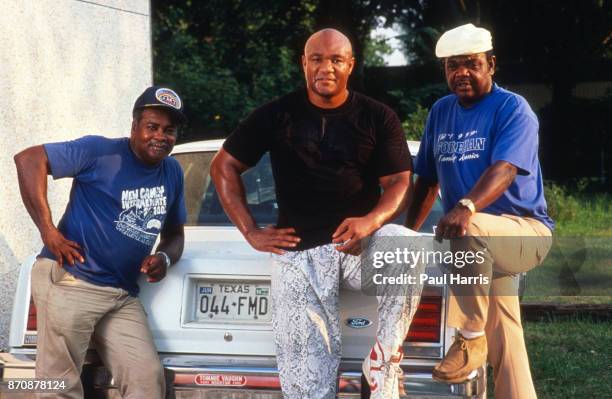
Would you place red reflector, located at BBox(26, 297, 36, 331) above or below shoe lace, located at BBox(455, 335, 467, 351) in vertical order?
above

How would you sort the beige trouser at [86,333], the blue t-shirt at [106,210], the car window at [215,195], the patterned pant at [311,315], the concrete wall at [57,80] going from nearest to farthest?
the patterned pant at [311,315]
the beige trouser at [86,333]
the blue t-shirt at [106,210]
the car window at [215,195]
the concrete wall at [57,80]

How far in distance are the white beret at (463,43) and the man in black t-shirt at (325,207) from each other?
0.41m

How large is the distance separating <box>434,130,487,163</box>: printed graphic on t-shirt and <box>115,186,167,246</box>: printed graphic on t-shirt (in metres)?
1.30

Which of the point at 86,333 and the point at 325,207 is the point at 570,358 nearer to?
the point at 325,207

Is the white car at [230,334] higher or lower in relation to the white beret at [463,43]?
lower

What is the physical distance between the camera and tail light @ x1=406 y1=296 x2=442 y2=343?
14.4ft

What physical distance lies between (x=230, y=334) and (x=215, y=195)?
1370 mm

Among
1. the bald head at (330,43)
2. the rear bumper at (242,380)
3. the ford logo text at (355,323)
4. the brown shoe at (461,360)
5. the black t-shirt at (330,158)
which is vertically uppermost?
the bald head at (330,43)

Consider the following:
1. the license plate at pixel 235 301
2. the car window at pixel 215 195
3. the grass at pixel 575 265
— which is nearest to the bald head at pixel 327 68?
the license plate at pixel 235 301

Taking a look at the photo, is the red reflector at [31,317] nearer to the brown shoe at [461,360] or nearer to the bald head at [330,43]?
the bald head at [330,43]

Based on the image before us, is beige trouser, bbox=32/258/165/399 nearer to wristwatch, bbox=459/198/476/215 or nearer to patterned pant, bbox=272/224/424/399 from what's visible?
patterned pant, bbox=272/224/424/399

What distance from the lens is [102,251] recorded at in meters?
4.47

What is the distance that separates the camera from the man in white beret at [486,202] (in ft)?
13.7

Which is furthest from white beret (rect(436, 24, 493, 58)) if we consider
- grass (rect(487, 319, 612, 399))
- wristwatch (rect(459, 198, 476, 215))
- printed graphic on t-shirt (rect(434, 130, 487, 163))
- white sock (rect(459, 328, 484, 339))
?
grass (rect(487, 319, 612, 399))
